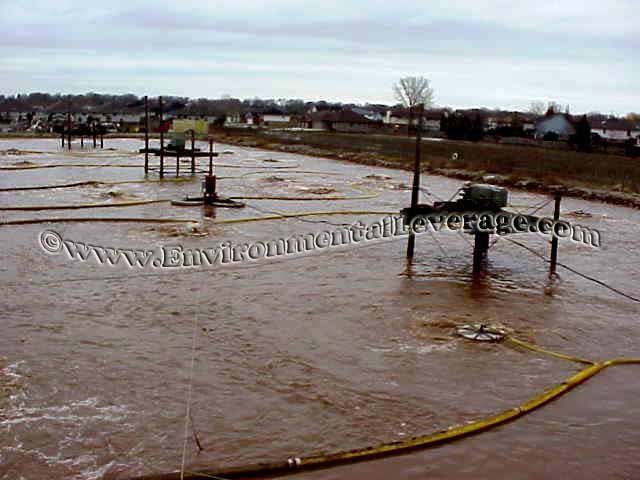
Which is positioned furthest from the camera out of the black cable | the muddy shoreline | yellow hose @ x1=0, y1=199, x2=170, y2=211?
the muddy shoreline

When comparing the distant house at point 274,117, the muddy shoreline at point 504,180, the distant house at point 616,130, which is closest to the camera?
the muddy shoreline at point 504,180

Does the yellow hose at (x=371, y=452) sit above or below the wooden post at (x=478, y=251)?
below

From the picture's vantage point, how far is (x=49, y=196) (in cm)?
2081

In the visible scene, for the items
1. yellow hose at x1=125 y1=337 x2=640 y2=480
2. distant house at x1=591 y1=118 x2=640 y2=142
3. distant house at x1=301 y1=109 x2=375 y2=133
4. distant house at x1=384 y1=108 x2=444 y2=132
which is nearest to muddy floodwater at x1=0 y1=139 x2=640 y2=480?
yellow hose at x1=125 y1=337 x2=640 y2=480

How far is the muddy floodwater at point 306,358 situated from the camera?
630cm

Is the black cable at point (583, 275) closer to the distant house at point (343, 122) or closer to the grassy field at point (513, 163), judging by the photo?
the grassy field at point (513, 163)

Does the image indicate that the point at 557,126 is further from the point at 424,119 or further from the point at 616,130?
the point at 424,119

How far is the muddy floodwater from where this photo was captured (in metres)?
6.30

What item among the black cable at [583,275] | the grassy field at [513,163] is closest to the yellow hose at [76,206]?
the black cable at [583,275]

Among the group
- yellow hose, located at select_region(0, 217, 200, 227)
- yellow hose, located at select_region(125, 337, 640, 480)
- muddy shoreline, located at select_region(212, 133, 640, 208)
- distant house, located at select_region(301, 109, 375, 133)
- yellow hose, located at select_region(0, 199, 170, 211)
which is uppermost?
distant house, located at select_region(301, 109, 375, 133)

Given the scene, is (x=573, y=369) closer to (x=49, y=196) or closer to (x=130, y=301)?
(x=130, y=301)

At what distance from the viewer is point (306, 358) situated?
841 centimetres

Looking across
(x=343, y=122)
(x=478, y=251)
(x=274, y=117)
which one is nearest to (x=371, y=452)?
(x=478, y=251)

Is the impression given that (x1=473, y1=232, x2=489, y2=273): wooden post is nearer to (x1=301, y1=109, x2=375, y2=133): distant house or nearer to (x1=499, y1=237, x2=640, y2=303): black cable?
(x1=499, y1=237, x2=640, y2=303): black cable
